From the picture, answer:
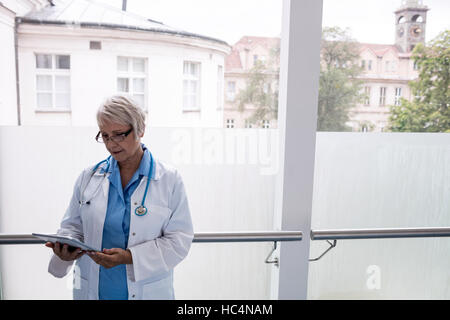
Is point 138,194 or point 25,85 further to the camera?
point 25,85

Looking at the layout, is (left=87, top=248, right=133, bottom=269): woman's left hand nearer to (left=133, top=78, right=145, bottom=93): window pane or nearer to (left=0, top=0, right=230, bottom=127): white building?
(left=0, top=0, right=230, bottom=127): white building

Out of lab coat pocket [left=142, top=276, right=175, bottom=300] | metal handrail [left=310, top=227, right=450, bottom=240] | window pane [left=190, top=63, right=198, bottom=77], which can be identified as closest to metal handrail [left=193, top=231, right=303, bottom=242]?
metal handrail [left=310, top=227, right=450, bottom=240]

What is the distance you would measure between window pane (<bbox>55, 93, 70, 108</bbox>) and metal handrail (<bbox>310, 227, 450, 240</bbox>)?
60.4 inches

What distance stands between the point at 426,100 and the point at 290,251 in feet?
4.40

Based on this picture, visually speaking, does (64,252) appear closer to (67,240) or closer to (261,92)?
(67,240)

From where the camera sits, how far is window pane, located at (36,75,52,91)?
1893mm

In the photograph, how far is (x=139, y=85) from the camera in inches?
79.0

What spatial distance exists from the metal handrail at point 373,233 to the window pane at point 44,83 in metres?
1.64

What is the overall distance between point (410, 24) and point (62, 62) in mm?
2091

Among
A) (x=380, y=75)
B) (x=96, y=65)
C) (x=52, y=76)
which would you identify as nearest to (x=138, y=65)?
(x=96, y=65)

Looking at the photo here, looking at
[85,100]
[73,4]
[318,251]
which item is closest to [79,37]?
[73,4]

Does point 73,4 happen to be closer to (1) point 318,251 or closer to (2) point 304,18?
(2) point 304,18

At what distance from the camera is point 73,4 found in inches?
75.8

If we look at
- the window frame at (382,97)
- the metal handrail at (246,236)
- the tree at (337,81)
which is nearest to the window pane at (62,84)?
the metal handrail at (246,236)
